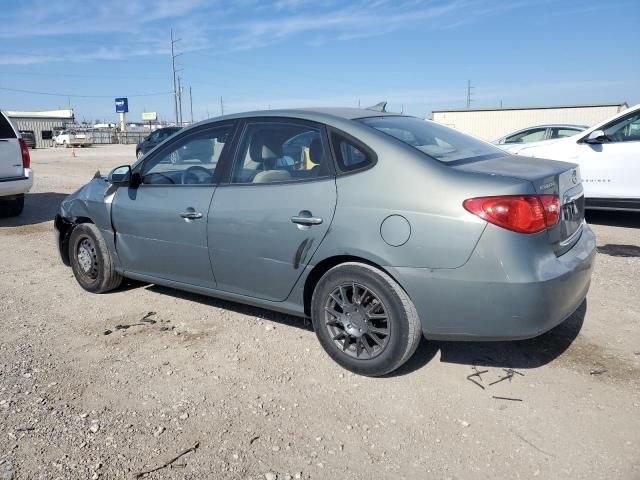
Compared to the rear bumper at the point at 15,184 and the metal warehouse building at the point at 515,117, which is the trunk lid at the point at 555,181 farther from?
the metal warehouse building at the point at 515,117

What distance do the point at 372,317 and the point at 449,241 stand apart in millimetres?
689

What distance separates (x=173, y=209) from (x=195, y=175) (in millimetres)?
310

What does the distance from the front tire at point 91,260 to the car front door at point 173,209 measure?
0.26 m

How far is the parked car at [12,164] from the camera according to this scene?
27.2 feet

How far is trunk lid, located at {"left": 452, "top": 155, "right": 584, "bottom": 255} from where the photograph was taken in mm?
3041

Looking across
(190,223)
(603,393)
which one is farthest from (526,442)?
(190,223)

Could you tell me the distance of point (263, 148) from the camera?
3844mm

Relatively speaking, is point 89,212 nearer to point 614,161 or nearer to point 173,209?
point 173,209

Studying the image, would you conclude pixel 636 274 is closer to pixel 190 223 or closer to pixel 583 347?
pixel 583 347

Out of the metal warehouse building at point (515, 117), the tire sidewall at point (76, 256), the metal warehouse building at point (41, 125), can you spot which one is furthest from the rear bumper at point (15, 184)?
the metal warehouse building at point (41, 125)

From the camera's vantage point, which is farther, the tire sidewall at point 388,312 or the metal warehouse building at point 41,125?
the metal warehouse building at point 41,125

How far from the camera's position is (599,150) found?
753 cm

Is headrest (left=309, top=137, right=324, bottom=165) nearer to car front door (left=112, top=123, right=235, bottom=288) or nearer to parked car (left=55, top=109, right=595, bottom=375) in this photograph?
parked car (left=55, top=109, right=595, bottom=375)

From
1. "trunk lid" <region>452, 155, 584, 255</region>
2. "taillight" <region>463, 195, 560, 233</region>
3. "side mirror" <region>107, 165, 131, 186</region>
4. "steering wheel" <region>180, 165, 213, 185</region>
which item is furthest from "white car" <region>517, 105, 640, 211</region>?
"side mirror" <region>107, 165, 131, 186</region>
